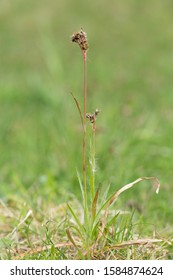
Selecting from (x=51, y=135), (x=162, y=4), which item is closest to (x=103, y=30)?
(x=162, y=4)

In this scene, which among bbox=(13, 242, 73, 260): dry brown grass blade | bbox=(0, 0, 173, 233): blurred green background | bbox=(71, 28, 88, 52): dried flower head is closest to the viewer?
bbox=(71, 28, 88, 52): dried flower head

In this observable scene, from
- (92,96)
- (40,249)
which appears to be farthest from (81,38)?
(92,96)

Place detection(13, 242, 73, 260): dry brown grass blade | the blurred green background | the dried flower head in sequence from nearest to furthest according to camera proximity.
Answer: the dried flower head → detection(13, 242, 73, 260): dry brown grass blade → the blurred green background

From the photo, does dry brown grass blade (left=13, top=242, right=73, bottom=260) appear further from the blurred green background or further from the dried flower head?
the dried flower head

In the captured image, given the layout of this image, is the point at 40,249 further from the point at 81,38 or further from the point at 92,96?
the point at 92,96

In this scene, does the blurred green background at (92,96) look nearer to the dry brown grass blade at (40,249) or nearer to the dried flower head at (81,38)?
the dry brown grass blade at (40,249)

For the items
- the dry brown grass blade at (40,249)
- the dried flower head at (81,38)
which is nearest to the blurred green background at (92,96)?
the dry brown grass blade at (40,249)

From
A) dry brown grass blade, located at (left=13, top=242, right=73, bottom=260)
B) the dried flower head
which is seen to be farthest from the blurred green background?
the dried flower head
